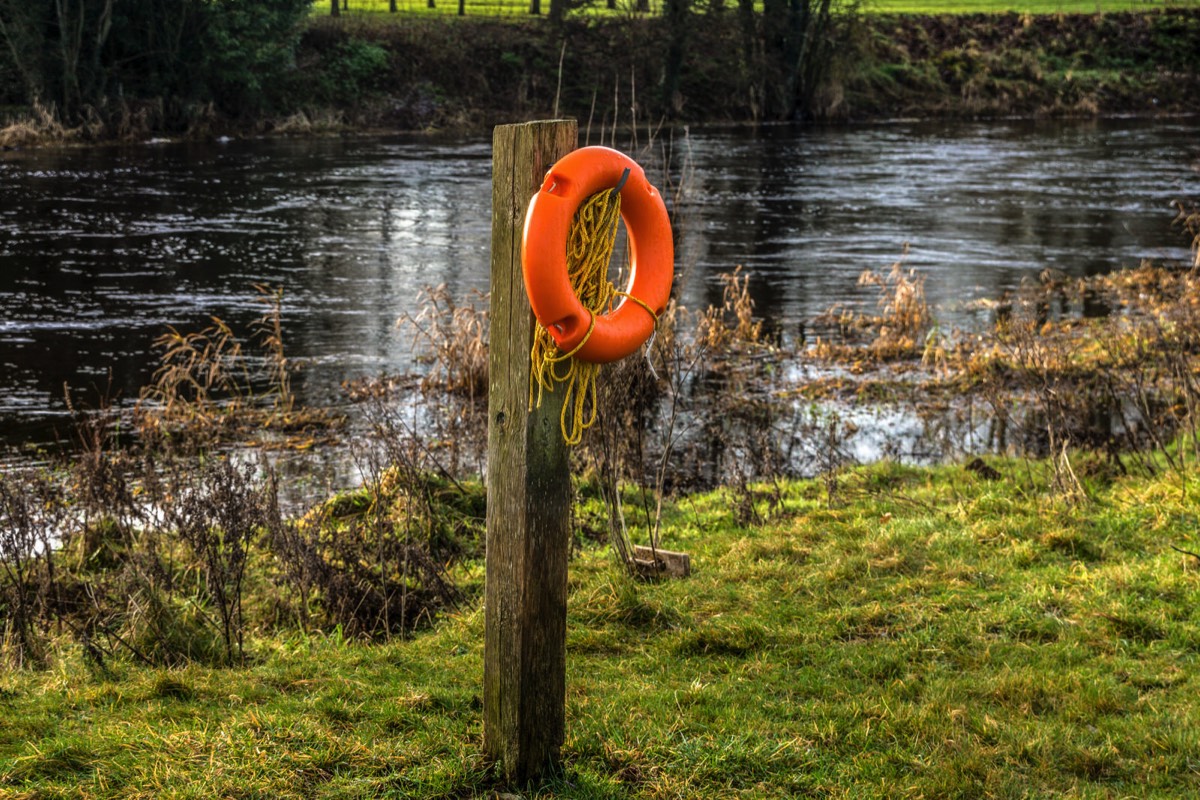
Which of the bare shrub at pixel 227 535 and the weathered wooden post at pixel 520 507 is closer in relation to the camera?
the weathered wooden post at pixel 520 507

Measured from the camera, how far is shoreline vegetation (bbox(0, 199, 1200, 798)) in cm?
410

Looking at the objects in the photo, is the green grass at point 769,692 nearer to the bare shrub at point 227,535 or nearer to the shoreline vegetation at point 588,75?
the bare shrub at point 227,535

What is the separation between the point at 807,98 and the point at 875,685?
35135mm

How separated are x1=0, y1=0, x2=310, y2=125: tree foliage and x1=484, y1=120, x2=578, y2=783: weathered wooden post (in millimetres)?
28291

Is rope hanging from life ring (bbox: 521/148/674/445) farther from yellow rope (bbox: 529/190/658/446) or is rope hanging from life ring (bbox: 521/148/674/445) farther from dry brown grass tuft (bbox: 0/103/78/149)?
dry brown grass tuft (bbox: 0/103/78/149)

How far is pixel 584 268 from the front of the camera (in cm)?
392

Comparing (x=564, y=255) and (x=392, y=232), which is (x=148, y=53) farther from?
(x=564, y=255)

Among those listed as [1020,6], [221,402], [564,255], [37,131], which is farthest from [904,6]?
[564,255]

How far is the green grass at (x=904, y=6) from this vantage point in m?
43.3

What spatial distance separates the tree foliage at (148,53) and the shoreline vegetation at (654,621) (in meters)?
22.2

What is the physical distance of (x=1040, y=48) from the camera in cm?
4388

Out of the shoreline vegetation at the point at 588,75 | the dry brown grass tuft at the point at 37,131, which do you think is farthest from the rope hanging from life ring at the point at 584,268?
the dry brown grass tuft at the point at 37,131

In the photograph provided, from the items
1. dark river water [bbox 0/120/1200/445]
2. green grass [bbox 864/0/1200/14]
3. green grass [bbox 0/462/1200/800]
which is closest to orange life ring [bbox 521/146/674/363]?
green grass [bbox 0/462/1200/800]

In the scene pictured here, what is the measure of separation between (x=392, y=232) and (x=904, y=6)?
3653 cm
